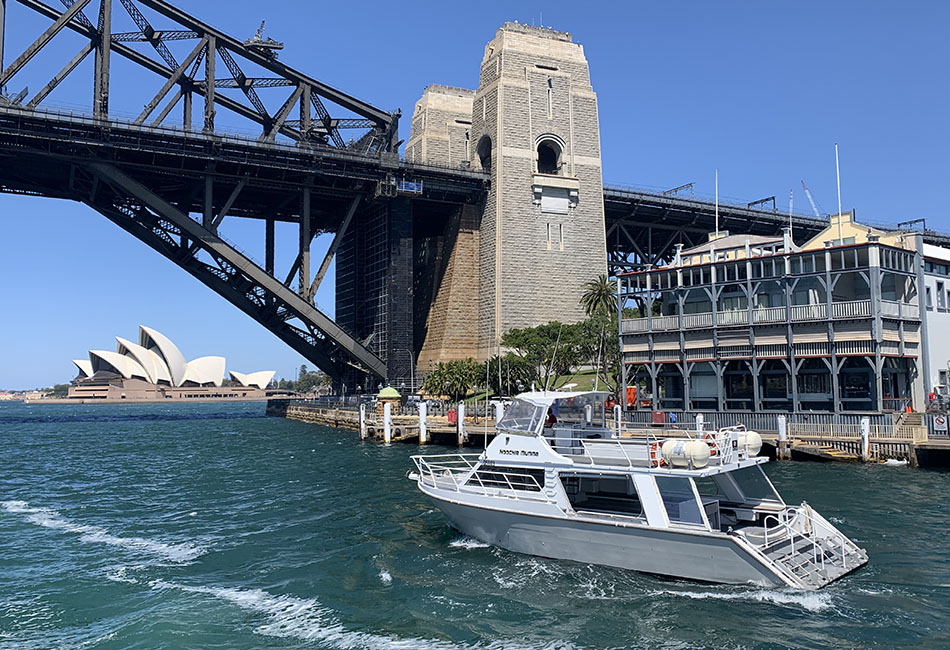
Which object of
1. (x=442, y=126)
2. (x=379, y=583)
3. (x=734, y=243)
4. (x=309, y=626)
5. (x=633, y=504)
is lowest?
(x=309, y=626)

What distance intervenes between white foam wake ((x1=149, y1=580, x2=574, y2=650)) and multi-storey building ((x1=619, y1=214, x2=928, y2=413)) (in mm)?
33547

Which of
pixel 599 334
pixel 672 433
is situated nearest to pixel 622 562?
pixel 672 433

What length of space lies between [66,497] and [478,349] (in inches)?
2034

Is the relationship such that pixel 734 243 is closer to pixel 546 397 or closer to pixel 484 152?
pixel 546 397

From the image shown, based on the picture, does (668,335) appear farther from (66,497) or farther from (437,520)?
(66,497)

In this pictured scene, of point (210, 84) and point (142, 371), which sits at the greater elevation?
point (210, 84)

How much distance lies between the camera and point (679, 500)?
67.9 feet

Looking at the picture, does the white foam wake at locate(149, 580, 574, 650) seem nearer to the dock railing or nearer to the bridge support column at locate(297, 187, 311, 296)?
the dock railing

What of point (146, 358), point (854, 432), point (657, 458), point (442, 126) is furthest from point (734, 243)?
point (146, 358)

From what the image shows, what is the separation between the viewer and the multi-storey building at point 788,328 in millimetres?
44156

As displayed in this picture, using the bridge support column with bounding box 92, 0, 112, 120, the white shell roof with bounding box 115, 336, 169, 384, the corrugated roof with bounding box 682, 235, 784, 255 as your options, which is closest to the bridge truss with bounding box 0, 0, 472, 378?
the bridge support column with bounding box 92, 0, 112, 120

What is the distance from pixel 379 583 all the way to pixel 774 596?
965 centimetres

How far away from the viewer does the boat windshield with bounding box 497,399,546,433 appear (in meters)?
24.2

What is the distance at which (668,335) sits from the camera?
170 feet
